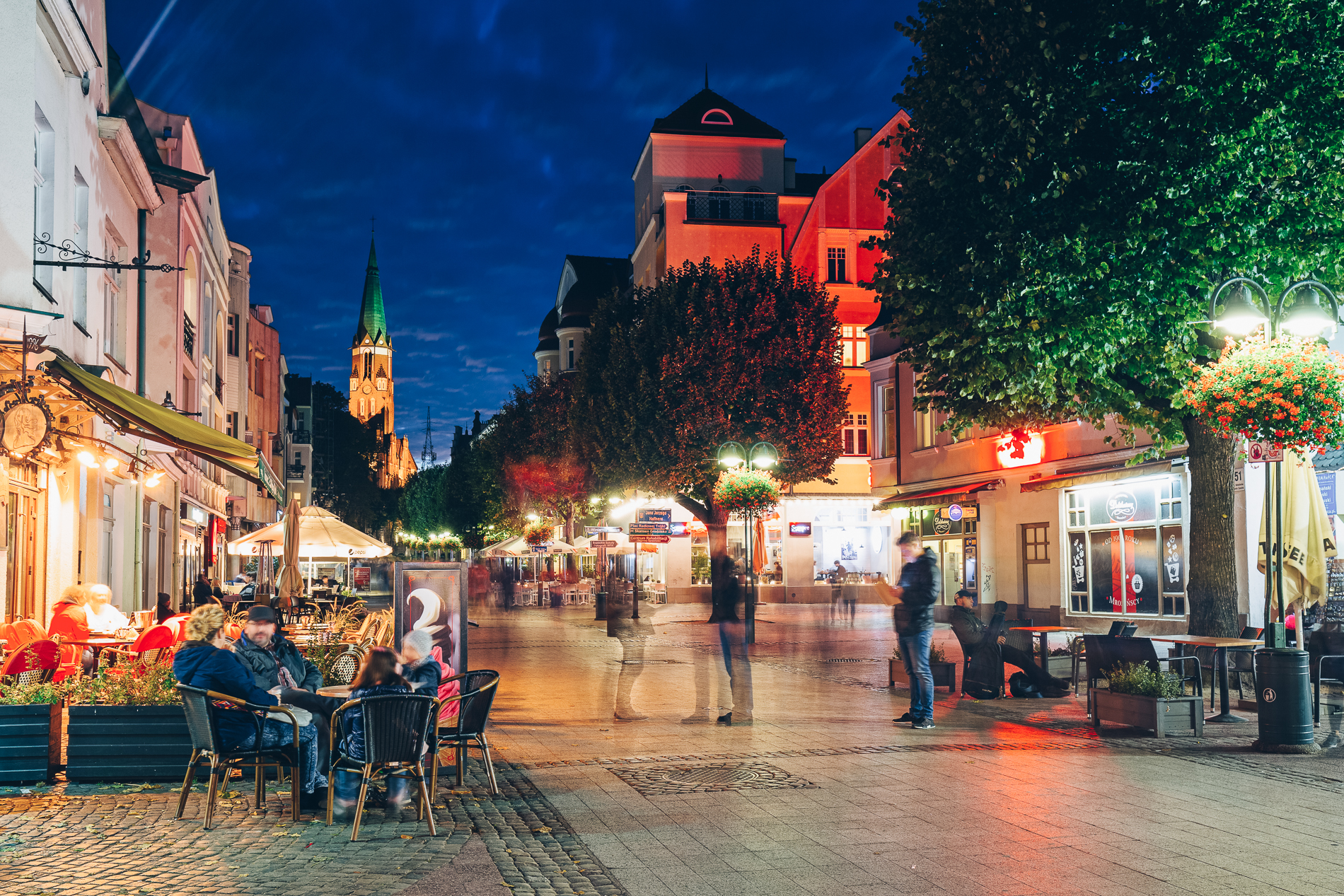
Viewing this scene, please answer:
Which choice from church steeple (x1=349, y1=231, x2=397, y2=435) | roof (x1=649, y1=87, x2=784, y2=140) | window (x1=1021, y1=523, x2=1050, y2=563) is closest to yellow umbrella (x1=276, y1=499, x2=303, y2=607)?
window (x1=1021, y1=523, x2=1050, y2=563)

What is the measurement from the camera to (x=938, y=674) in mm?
14781

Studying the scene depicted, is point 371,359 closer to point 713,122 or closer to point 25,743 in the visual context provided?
point 713,122

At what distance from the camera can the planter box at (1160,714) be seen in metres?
10.8

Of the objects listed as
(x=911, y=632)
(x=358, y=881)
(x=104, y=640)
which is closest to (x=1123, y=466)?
(x=911, y=632)

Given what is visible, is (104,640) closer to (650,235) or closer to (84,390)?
(84,390)

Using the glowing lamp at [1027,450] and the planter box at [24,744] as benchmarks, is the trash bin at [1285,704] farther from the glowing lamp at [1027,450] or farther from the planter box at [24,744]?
→ the glowing lamp at [1027,450]

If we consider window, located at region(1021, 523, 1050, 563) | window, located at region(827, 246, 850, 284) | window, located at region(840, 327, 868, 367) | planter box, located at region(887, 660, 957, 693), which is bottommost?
planter box, located at region(887, 660, 957, 693)

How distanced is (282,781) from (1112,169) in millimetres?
11496

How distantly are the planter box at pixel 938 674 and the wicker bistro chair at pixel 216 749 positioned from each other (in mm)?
8715

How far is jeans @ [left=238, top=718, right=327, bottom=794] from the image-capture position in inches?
299

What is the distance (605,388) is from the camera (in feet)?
126

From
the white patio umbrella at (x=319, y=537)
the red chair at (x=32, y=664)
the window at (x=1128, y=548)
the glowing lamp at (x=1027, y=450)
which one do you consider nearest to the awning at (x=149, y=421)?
the red chair at (x=32, y=664)

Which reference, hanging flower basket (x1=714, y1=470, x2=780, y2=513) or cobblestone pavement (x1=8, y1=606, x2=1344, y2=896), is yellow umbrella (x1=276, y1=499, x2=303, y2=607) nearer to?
cobblestone pavement (x1=8, y1=606, x2=1344, y2=896)

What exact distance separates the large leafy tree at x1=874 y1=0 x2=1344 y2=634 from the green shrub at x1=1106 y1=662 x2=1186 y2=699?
Result: 4.25 meters
